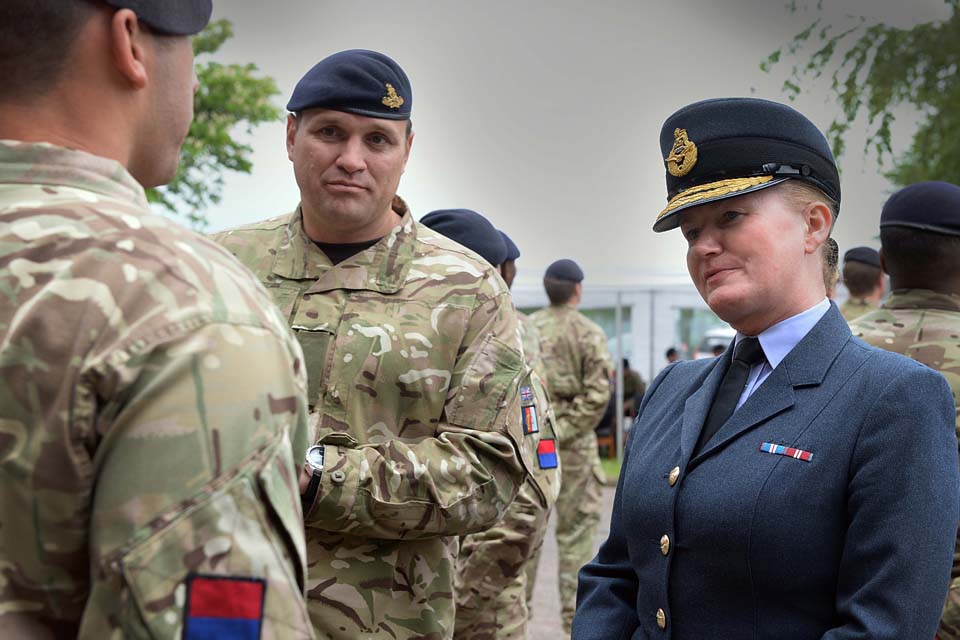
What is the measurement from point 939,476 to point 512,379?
1264mm

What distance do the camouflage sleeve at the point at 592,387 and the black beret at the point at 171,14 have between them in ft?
25.4

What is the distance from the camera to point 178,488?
3.97ft

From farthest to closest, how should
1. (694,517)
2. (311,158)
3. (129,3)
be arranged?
(311,158), (694,517), (129,3)

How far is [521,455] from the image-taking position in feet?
9.73

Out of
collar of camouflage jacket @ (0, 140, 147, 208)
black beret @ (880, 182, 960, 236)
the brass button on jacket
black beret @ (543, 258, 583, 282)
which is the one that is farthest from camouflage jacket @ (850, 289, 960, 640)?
black beret @ (543, 258, 583, 282)

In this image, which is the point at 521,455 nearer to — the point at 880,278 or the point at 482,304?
the point at 482,304

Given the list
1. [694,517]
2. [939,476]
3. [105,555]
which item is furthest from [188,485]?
[939,476]

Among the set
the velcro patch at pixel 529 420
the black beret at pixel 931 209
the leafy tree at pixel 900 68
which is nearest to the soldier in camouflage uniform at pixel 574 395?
the leafy tree at pixel 900 68

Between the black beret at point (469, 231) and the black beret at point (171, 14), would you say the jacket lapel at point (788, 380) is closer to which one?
the black beret at point (171, 14)

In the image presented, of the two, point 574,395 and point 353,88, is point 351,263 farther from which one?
point 574,395

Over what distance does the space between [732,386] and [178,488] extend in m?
1.44

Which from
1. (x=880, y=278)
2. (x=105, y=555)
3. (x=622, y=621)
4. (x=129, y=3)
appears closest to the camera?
(x=105, y=555)

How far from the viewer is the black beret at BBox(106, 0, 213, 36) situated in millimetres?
1404

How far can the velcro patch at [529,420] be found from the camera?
3.50 m
